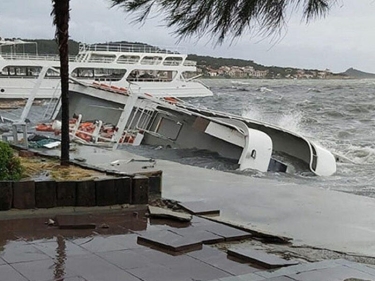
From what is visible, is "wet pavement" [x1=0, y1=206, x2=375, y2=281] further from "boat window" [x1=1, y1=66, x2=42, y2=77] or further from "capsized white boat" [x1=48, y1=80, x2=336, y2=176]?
"boat window" [x1=1, y1=66, x2=42, y2=77]

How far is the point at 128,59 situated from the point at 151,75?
9.30ft

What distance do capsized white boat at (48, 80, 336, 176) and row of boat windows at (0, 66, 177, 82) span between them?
76.8 ft

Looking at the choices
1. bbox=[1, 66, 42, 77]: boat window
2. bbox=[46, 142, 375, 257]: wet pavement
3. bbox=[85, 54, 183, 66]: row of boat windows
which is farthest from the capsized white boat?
bbox=[85, 54, 183, 66]: row of boat windows

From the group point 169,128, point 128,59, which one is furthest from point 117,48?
point 169,128

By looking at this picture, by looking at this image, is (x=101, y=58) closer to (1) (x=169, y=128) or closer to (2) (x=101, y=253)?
(1) (x=169, y=128)

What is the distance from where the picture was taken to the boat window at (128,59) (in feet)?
158

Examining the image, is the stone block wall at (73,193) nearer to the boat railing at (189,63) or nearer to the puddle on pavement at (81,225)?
the puddle on pavement at (81,225)

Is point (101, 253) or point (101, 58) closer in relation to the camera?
point (101, 253)

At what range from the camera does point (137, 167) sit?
884 centimetres

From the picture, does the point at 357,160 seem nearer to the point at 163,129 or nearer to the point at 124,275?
the point at 163,129

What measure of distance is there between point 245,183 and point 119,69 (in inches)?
1559

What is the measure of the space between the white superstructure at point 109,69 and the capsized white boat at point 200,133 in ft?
70.4

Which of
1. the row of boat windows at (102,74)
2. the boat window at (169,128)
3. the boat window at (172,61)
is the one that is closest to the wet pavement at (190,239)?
the boat window at (169,128)

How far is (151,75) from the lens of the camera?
5050cm
